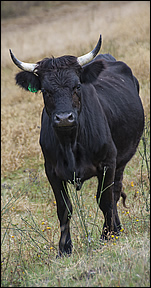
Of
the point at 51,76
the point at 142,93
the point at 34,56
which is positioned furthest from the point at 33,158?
the point at 34,56

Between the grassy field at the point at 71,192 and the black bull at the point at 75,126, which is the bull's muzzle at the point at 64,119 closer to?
the black bull at the point at 75,126

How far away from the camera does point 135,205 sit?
21.6 ft

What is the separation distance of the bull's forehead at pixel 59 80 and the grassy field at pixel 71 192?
3.72ft

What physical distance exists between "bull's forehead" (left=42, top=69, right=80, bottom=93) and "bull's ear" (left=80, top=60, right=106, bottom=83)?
382 millimetres

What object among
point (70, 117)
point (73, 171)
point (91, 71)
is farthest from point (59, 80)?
point (73, 171)

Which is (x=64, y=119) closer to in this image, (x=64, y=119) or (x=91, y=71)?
(x=64, y=119)

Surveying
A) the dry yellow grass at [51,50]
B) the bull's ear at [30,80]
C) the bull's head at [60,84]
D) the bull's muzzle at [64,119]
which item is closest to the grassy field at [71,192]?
the dry yellow grass at [51,50]

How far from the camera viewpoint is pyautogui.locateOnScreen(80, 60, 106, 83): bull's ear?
521 centimetres

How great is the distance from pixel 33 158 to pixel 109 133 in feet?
15.2

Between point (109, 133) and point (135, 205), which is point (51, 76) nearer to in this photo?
point (109, 133)

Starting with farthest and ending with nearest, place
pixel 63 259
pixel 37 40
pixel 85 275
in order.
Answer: pixel 37 40, pixel 63 259, pixel 85 275

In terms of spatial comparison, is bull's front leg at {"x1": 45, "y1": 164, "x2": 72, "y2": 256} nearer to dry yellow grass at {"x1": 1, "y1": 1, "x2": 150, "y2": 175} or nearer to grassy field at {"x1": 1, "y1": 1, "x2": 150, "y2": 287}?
grassy field at {"x1": 1, "y1": 1, "x2": 150, "y2": 287}

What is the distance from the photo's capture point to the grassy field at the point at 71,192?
3.70m

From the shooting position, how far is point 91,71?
5.26m
